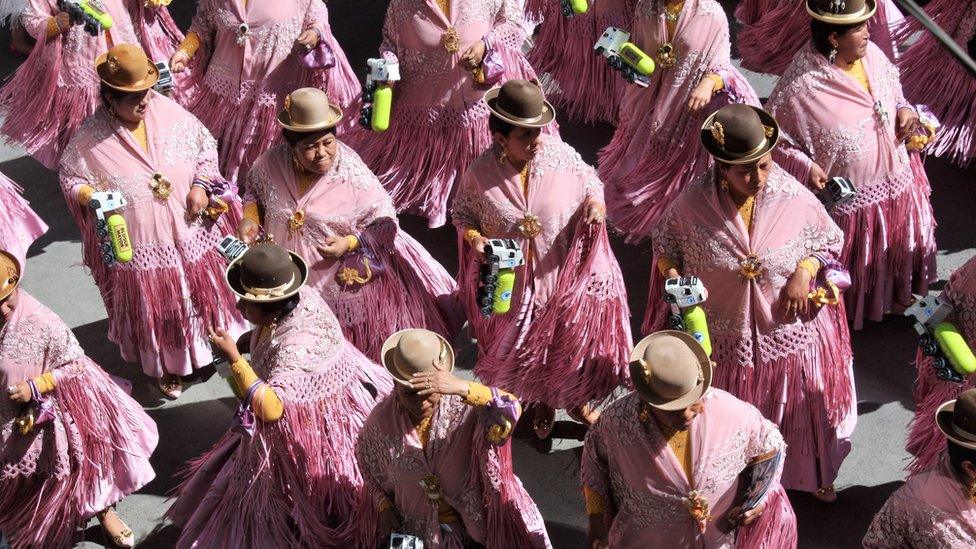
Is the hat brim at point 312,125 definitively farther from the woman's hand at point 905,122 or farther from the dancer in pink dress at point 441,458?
the woman's hand at point 905,122

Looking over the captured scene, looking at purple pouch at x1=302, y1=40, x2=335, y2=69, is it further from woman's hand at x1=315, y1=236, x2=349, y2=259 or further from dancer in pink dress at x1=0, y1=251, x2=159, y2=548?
dancer in pink dress at x1=0, y1=251, x2=159, y2=548

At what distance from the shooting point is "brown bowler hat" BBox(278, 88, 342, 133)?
4852mm

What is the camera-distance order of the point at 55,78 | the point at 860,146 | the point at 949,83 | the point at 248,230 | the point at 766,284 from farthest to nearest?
the point at 55,78, the point at 949,83, the point at 860,146, the point at 248,230, the point at 766,284

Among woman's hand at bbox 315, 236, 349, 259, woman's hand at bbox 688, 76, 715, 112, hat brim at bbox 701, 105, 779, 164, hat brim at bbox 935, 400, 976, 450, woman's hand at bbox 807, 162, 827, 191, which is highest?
hat brim at bbox 701, 105, 779, 164

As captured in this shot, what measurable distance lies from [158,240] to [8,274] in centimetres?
105

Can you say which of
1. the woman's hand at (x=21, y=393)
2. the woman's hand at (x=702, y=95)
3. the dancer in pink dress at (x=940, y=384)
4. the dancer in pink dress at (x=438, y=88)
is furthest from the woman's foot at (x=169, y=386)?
the dancer in pink dress at (x=940, y=384)

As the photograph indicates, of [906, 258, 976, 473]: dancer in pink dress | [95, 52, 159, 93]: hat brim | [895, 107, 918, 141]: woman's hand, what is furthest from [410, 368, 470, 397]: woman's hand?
[895, 107, 918, 141]: woman's hand

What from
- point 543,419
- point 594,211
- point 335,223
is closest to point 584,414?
point 543,419

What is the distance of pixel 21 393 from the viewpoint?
4477mm

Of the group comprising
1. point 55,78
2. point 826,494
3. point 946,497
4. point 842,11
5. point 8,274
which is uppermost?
point 842,11

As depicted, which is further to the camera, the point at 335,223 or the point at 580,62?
the point at 580,62

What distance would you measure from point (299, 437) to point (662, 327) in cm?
138

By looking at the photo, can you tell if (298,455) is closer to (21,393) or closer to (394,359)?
(394,359)

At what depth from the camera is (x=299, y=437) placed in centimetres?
448
